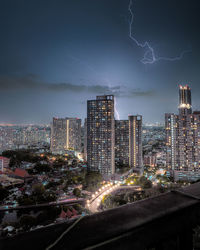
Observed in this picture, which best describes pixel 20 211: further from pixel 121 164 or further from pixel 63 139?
pixel 63 139

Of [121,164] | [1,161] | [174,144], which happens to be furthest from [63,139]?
[174,144]

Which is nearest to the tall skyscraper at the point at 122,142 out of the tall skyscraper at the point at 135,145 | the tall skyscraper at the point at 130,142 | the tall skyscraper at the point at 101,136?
the tall skyscraper at the point at 130,142

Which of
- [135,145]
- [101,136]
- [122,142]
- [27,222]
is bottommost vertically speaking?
[27,222]

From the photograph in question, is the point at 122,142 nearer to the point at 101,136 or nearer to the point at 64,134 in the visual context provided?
the point at 101,136

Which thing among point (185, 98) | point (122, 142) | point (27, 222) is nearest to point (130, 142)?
point (122, 142)

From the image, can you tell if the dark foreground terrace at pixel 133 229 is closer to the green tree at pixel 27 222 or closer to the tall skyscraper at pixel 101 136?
the green tree at pixel 27 222

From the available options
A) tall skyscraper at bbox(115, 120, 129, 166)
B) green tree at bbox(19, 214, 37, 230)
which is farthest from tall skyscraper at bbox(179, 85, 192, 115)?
green tree at bbox(19, 214, 37, 230)
